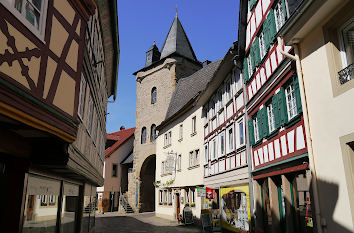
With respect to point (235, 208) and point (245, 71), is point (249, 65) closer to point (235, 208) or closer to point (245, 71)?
point (245, 71)

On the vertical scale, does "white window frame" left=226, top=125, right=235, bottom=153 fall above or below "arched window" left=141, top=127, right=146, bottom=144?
below

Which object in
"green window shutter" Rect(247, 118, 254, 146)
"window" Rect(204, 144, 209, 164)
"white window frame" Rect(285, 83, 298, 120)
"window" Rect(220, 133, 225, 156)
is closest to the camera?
"white window frame" Rect(285, 83, 298, 120)

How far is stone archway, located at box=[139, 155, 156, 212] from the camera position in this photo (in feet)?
106

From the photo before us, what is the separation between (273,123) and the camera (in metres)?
9.73

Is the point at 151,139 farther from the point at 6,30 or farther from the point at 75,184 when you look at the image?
the point at 6,30

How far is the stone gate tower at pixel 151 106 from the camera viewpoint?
3198 centimetres

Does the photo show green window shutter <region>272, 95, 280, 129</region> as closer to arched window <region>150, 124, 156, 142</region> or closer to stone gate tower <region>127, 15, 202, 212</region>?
stone gate tower <region>127, 15, 202, 212</region>

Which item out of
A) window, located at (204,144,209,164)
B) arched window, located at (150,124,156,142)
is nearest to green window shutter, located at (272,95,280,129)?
window, located at (204,144,209,164)

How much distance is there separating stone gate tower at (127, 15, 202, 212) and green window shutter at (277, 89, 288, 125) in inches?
886

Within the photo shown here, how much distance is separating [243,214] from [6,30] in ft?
35.8

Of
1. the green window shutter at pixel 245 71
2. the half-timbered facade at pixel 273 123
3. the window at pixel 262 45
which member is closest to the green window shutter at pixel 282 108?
the half-timbered facade at pixel 273 123

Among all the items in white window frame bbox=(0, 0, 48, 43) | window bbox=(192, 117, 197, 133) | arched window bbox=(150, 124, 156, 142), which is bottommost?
white window frame bbox=(0, 0, 48, 43)

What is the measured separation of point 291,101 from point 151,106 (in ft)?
82.8

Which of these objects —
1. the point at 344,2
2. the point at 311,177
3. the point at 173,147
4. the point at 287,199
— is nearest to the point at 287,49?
the point at 344,2
